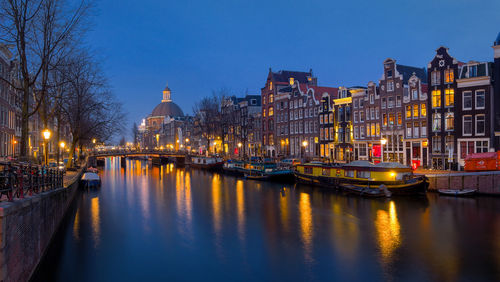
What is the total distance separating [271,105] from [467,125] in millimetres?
45635

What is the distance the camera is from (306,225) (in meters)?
28.8

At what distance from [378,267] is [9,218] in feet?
52.1

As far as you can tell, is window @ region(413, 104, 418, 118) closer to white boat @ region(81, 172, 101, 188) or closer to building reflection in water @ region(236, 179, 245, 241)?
building reflection in water @ region(236, 179, 245, 241)

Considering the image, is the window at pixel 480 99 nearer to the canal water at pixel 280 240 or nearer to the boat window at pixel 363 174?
the canal water at pixel 280 240

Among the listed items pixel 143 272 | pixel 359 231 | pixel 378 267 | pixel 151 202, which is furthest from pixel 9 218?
pixel 151 202

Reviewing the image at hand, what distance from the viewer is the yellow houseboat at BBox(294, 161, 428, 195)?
38.7 metres

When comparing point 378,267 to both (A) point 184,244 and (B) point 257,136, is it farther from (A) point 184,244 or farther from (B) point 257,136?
(B) point 257,136

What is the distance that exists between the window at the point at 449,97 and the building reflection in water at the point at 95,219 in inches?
1575

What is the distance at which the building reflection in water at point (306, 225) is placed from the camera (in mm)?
22344

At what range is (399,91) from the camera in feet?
179

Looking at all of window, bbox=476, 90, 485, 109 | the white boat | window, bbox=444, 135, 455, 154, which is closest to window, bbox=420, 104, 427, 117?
window, bbox=444, 135, 455, 154

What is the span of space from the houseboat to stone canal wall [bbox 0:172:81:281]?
60.4m

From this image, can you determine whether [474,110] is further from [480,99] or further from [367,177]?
[367,177]

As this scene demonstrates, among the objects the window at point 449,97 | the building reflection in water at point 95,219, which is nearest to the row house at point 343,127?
the window at point 449,97
